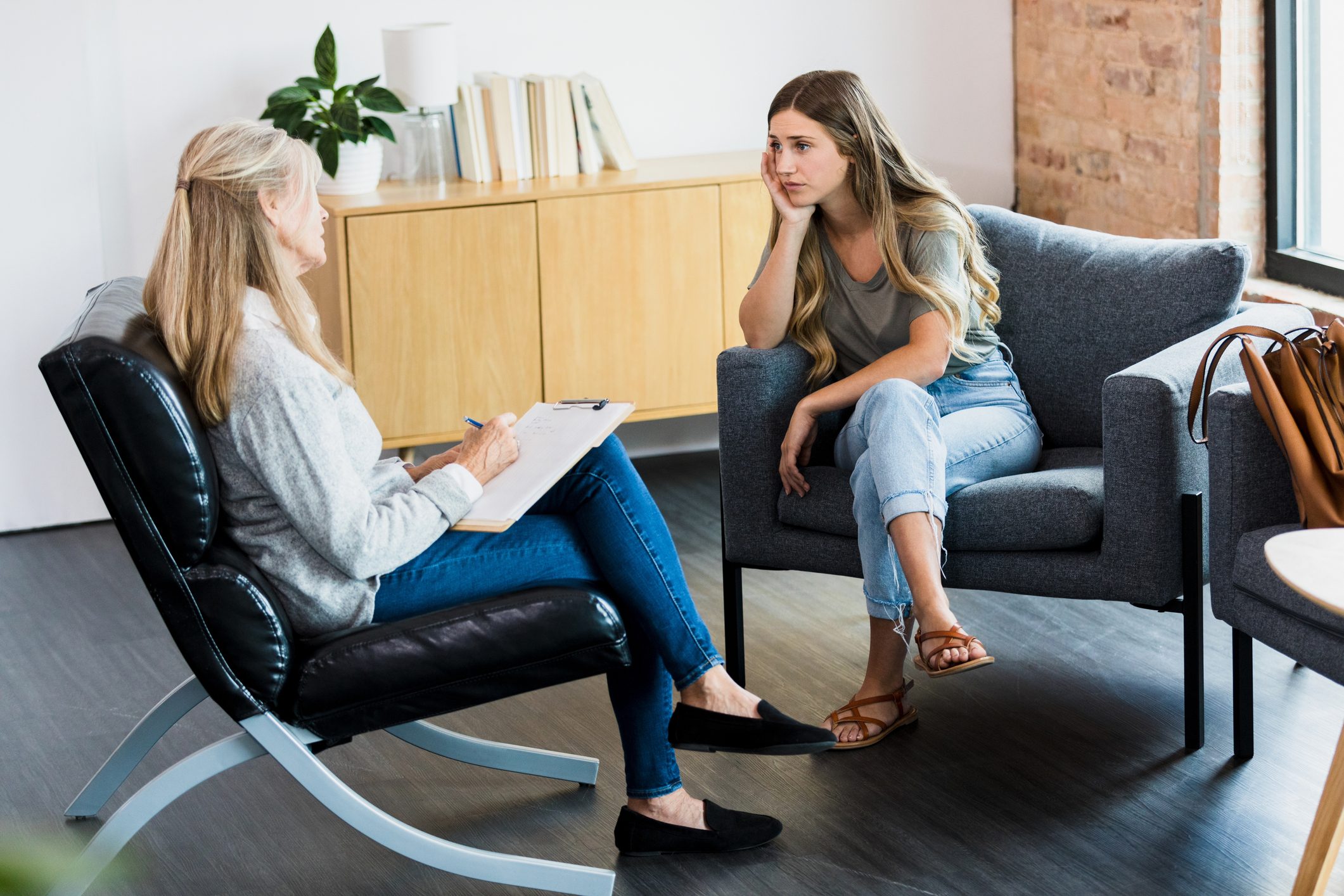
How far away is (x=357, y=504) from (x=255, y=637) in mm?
216

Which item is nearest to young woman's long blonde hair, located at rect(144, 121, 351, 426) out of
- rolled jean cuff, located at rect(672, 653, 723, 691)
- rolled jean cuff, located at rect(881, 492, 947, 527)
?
rolled jean cuff, located at rect(672, 653, 723, 691)

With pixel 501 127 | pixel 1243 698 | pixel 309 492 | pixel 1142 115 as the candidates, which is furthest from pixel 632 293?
pixel 309 492

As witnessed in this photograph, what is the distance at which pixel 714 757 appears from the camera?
2545mm

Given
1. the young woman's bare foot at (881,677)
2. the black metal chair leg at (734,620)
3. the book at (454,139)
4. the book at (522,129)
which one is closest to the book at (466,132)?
the book at (454,139)

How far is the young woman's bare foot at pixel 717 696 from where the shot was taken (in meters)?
2.12

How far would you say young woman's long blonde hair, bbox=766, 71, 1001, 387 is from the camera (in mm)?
2602

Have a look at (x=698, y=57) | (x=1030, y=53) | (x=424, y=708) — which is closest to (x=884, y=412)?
(x=424, y=708)

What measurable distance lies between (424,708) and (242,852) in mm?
567

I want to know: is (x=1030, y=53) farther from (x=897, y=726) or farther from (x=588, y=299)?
(x=897, y=726)

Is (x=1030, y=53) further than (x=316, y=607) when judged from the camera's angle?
Yes

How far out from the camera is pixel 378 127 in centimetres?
375

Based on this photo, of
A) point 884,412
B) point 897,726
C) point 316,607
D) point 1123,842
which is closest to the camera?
point 316,607

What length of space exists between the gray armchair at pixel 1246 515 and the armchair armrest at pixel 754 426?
77 centimetres

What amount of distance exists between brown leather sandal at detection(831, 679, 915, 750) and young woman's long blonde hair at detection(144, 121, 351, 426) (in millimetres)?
1163
